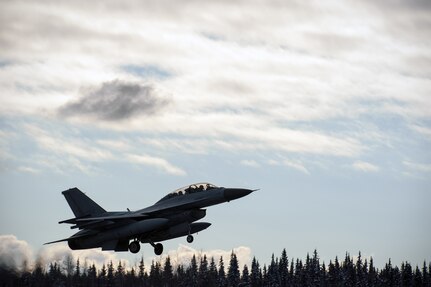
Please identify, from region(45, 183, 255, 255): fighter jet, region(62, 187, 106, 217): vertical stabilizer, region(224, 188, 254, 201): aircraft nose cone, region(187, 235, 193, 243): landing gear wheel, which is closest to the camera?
region(187, 235, 193, 243): landing gear wheel

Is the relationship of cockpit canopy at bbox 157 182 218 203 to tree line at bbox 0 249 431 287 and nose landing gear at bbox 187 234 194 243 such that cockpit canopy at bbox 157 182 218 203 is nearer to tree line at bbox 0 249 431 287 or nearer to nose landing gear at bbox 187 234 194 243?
nose landing gear at bbox 187 234 194 243

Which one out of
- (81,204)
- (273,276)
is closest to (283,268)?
(273,276)

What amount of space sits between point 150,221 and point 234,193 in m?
6.83

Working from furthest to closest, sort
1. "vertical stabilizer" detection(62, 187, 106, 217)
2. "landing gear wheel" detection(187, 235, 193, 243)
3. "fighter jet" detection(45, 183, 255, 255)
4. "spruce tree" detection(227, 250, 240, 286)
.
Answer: "spruce tree" detection(227, 250, 240, 286), "vertical stabilizer" detection(62, 187, 106, 217), "fighter jet" detection(45, 183, 255, 255), "landing gear wheel" detection(187, 235, 193, 243)

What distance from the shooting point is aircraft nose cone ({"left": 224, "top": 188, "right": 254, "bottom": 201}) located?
67375 mm

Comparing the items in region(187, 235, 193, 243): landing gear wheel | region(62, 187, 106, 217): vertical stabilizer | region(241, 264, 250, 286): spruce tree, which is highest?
region(241, 264, 250, 286): spruce tree

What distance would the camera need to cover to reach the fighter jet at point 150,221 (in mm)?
68750

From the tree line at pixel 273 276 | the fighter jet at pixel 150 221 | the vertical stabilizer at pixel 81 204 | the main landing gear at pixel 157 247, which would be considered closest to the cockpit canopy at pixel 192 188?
the fighter jet at pixel 150 221

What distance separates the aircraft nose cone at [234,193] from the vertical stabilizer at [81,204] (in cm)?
1297

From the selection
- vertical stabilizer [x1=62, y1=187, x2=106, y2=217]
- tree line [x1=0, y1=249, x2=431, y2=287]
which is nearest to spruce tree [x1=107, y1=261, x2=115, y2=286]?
tree line [x1=0, y1=249, x2=431, y2=287]

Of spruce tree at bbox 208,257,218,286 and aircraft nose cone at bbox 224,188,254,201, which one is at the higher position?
spruce tree at bbox 208,257,218,286

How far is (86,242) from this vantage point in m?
73.4

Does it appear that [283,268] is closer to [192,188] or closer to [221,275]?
[221,275]

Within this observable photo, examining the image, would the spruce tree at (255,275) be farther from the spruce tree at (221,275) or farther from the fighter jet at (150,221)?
the fighter jet at (150,221)
